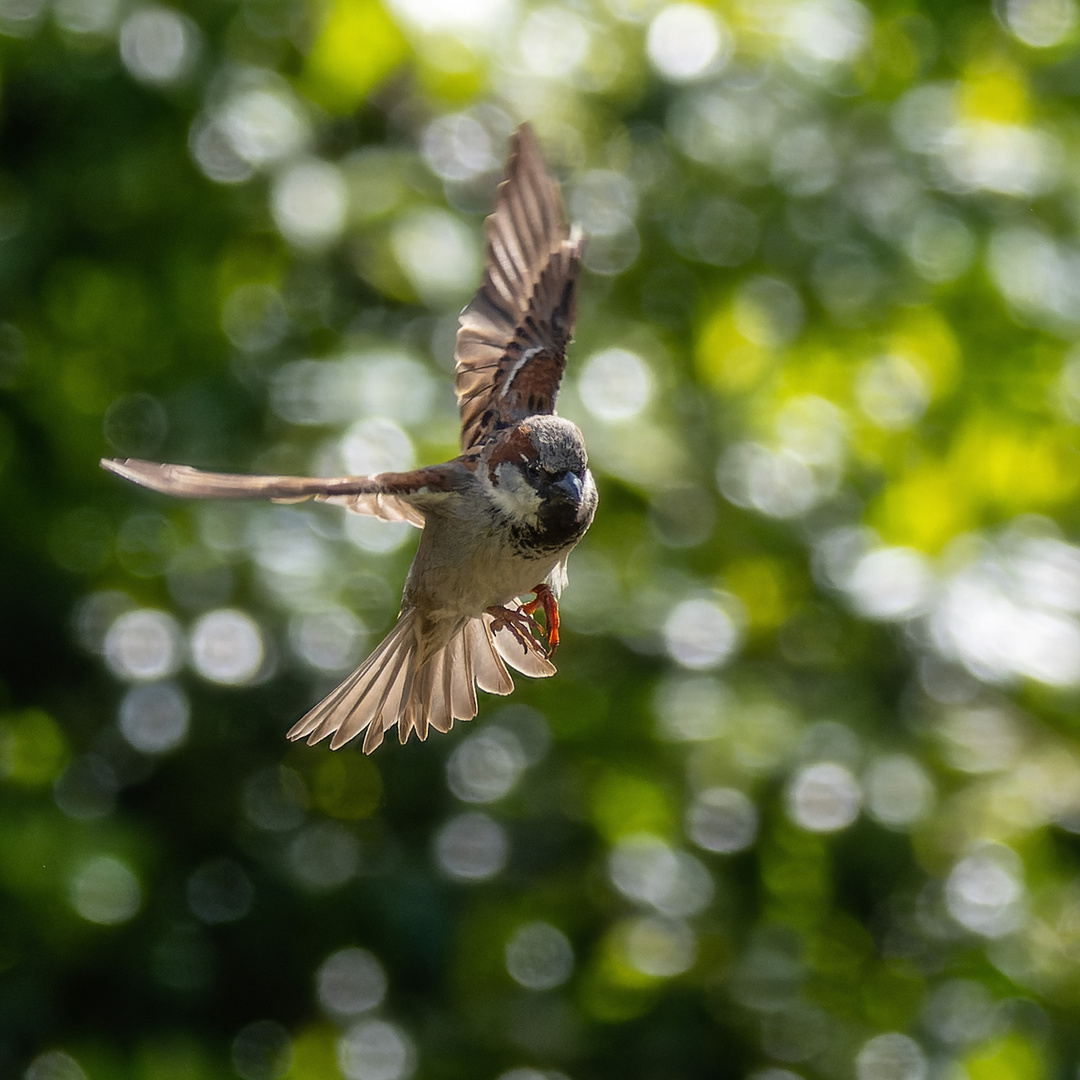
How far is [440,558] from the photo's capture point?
6.00ft

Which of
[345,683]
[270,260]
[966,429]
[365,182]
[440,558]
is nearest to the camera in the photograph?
[440,558]

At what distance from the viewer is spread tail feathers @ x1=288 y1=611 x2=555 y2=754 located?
197cm

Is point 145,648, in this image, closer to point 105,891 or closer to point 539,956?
point 105,891

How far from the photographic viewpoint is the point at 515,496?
5.69 ft

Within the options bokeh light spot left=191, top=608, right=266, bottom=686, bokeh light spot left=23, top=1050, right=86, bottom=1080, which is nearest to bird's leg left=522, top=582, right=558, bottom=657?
bokeh light spot left=191, top=608, right=266, bottom=686

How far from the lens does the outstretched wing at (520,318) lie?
2.03 m

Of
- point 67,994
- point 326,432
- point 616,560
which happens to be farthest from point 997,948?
point 67,994

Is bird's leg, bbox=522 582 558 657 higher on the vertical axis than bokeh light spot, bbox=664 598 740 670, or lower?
higher

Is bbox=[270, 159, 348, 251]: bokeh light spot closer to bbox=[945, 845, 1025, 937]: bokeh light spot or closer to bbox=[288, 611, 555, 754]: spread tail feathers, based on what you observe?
bbox=[288, 611, 555, 754]: spread tail feathers

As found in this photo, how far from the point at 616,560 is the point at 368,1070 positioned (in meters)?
0.99

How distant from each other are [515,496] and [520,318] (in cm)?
44

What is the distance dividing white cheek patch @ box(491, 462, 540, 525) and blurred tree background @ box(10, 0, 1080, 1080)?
1.95ft

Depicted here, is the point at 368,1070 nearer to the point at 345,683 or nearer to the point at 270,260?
the point at 345,683

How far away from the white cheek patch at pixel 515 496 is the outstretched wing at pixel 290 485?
0.20ft
